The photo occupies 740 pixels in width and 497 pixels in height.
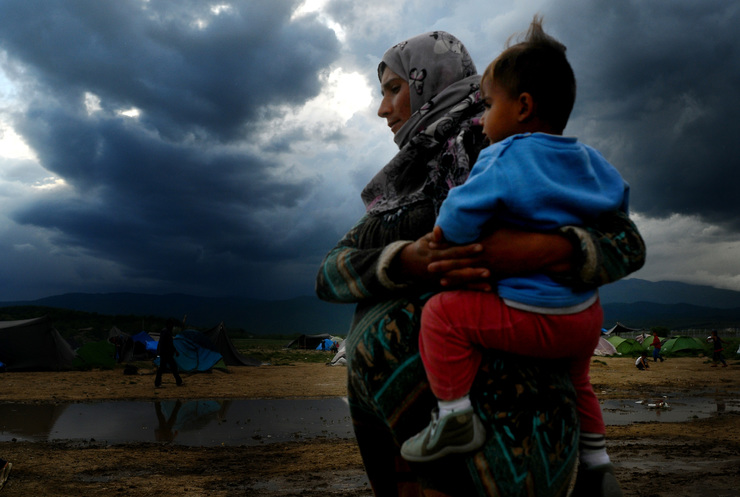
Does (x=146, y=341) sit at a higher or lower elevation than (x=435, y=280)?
lower

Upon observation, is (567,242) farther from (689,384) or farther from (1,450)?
(689,384)

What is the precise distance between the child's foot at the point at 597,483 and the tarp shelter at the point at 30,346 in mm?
23562

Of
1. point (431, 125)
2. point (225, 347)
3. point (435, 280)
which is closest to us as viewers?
point (435, 280)

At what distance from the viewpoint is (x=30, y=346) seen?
67.9 ft

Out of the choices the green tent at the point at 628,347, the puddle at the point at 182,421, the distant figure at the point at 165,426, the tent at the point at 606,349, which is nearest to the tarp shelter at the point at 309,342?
the tent at the point at 606,349

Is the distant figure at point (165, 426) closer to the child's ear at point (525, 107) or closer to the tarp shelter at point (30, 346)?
the child's ear at point (525, 107)

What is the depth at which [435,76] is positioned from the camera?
1498 millimetres

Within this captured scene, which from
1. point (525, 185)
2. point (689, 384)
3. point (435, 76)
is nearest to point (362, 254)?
point (525, 185)

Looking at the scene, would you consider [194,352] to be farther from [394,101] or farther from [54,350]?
[394,101]

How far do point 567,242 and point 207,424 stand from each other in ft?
34.0

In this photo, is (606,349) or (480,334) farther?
(606,349)

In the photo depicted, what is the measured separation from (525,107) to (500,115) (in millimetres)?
61

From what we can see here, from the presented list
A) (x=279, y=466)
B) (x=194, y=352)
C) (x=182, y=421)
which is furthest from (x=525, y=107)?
(x=194, y=352)

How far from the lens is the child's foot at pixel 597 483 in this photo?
45.6 inches
